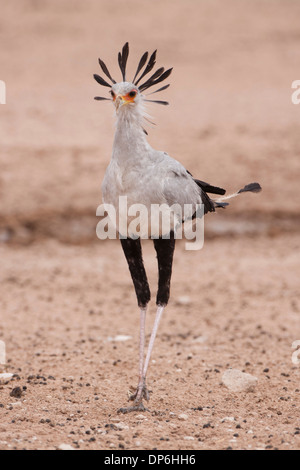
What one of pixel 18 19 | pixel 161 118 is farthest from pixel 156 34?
pixel 161 118

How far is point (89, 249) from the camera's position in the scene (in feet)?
35.4

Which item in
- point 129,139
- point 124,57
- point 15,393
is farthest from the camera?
point 15,393

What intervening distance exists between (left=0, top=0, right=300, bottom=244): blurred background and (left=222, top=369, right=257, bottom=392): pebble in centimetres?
570

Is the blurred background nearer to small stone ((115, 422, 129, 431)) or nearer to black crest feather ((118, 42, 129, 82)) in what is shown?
black crest feather ((118, 42, 129, 82))

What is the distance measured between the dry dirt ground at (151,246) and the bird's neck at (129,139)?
1790 mm

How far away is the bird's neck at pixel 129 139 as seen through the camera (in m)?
4.43

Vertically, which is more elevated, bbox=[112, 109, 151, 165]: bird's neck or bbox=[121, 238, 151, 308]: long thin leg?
bbox=[112, 109, 151, 165]: bird's neck

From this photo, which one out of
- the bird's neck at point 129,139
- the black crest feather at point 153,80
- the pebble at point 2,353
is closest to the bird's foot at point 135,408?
the bird's neck at point 129,139

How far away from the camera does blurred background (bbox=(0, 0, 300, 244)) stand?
445 inches

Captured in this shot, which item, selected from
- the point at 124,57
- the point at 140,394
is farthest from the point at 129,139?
the point at 140,394

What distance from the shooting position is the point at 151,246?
1087 cm

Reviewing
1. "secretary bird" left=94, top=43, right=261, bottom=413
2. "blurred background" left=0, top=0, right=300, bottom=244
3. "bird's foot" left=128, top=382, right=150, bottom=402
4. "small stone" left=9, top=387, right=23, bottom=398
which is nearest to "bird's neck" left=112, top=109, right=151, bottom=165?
"secretary bird" left=94, top=43, right=261, bottom=413

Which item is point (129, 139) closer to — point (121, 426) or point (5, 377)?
point (121, 426)

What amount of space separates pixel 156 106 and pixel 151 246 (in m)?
5.21
